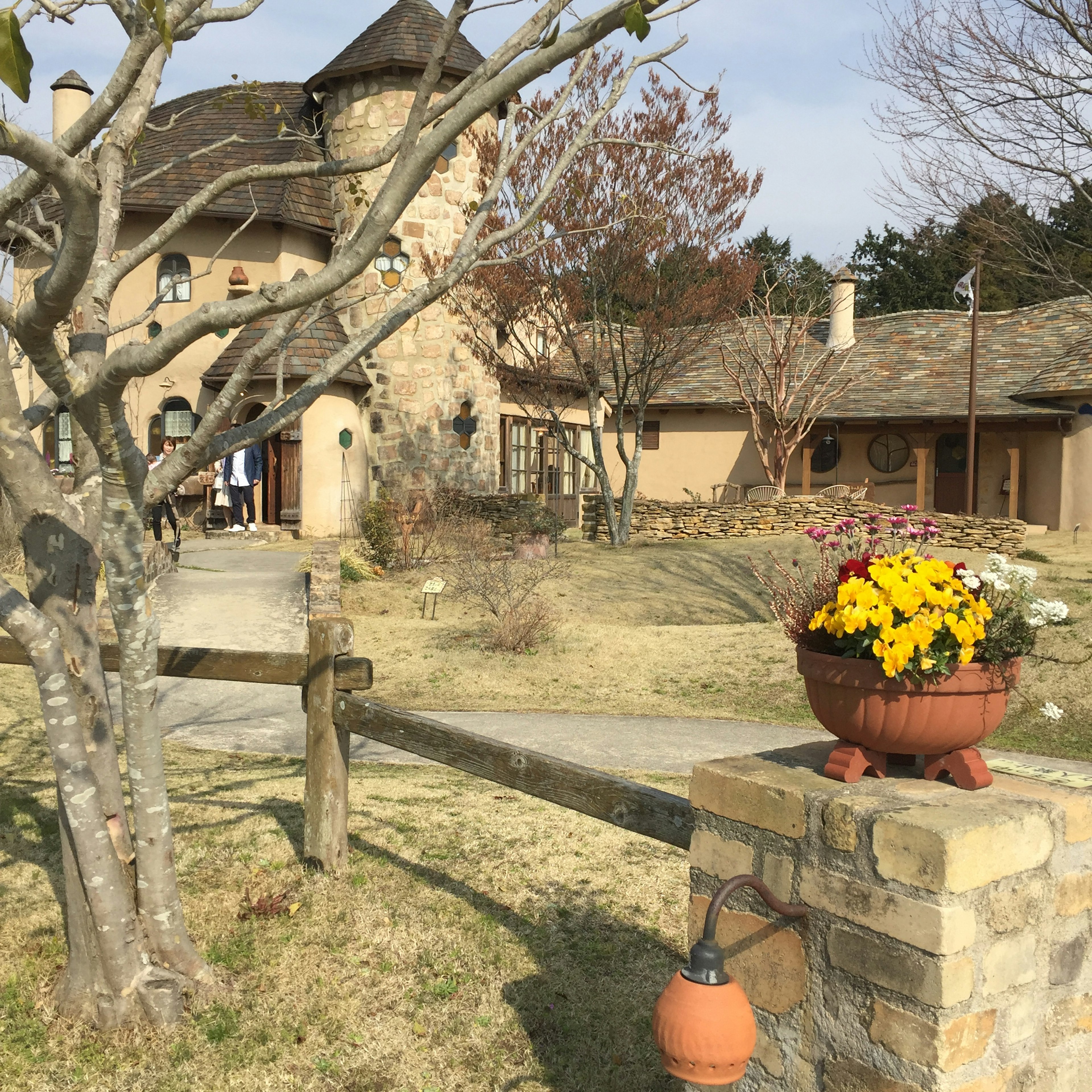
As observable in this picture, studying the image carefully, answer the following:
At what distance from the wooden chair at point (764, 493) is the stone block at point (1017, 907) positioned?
20403mm

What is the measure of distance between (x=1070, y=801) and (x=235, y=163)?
1940 cm

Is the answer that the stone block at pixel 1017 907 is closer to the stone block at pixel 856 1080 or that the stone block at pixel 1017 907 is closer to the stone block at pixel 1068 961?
the stone block at pixel 1068 961

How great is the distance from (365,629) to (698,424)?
15672mm

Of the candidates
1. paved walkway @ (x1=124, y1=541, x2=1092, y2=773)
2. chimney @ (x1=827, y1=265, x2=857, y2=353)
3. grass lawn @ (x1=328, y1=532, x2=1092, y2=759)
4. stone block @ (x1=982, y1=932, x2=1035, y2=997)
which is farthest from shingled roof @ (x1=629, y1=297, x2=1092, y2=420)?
stone block @ (x1=982, y1=932, x2=1035, y2=997)

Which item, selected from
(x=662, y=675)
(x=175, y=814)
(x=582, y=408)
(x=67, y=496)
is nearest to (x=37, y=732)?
(x=175, y=814)

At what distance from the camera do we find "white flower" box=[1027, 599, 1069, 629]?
265 cm

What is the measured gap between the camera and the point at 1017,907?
241cm

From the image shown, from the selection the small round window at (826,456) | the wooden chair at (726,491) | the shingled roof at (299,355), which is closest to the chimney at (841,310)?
the small round window at (826,456)

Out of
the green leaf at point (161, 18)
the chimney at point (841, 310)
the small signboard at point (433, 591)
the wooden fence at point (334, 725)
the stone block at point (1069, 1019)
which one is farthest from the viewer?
the chimney at point (841, 310)

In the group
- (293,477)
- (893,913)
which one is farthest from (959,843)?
(293,477)

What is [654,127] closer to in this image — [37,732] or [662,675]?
[662,675]

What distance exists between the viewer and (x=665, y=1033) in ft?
7.20

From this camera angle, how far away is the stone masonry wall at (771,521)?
63.6ft

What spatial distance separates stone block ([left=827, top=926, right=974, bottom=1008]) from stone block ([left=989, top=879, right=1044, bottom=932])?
0.40 ft
